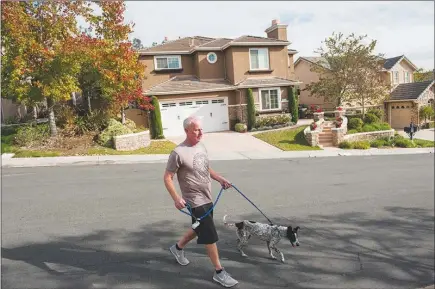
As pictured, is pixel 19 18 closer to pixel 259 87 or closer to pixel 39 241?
pixel 39 241

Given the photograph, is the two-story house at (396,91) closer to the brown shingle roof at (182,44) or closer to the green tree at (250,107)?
the green tree at (250,107)

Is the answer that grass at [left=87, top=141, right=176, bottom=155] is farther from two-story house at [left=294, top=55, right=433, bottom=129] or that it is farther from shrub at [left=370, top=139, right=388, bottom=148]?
two-story house at [left=294, top=55, right=433, bottom=129]

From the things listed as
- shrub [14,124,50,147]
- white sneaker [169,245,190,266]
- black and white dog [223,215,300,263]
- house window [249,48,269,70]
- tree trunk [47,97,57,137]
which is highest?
house window [249,48,269,70]

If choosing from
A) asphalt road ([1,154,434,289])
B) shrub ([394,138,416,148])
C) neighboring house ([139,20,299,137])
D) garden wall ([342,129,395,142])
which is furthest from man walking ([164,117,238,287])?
shrub ([394,138,416,148])

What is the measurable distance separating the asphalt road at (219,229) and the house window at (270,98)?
13499 millimetres

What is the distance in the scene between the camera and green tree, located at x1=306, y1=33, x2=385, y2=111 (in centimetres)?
2134

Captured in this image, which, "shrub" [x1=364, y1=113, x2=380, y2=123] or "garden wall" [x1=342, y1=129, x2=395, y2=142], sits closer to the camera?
"garden wall" [x1=342, y1=129, x2=395, y2=142]

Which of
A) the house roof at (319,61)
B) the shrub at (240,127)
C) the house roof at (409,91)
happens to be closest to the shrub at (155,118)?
the shrub at (240,127)

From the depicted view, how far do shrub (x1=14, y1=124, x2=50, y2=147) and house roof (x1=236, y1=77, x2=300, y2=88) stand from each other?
1197 cm

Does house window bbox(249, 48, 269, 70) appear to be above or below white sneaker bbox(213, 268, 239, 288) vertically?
above

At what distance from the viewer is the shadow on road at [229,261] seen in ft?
12.9

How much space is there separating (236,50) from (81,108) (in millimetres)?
9781

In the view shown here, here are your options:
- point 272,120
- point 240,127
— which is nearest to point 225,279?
point 240,127

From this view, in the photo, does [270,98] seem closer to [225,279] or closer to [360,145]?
[360,145]
